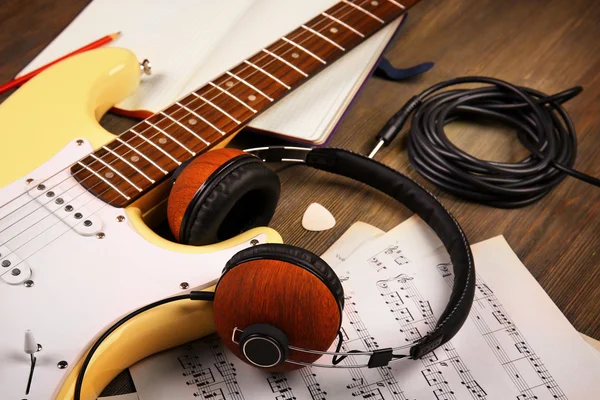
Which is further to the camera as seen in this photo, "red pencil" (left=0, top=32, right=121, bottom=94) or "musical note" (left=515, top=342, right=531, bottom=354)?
"red pencil" (left=0, top=32, right=121, bottom=94)

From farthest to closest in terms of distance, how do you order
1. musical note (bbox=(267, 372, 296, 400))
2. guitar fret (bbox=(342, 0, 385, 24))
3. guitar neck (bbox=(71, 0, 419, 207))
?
1. guitar fret (bbox=(342, 0, 385, 24))
2. guitar neck (bbox=(71, 0, 419, 207))
3. musical note (bbox=(267, 372, 296, 400))

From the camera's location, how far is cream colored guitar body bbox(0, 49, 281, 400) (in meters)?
0.67

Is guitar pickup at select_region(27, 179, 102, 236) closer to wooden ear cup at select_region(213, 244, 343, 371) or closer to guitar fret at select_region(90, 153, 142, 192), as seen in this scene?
guitar fret at select_region(90, 153, 142, 192)

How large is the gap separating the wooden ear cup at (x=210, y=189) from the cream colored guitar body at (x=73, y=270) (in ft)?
0.08

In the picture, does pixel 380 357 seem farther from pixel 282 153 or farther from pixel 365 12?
pixel 365 12

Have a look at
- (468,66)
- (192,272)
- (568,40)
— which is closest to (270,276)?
(192,272)

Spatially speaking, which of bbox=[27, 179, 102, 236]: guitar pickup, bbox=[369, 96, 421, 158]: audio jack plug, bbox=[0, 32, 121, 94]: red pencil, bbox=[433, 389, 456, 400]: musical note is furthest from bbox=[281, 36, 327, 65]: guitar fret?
bbox=[433, 389, 456, 400]: musical note

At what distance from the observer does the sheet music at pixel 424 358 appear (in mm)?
733

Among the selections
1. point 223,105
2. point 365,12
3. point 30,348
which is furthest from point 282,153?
point 30,348

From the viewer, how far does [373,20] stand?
1.08 m

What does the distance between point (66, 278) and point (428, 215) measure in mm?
428

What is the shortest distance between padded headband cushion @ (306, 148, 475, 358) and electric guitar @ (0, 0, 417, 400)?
0.13m

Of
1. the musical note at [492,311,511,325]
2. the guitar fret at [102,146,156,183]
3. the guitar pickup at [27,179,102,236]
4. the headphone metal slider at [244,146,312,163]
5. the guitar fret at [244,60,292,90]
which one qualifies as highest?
the guitar fret at [244,60,292,90]

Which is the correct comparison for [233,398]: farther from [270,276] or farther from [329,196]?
[329,196]
